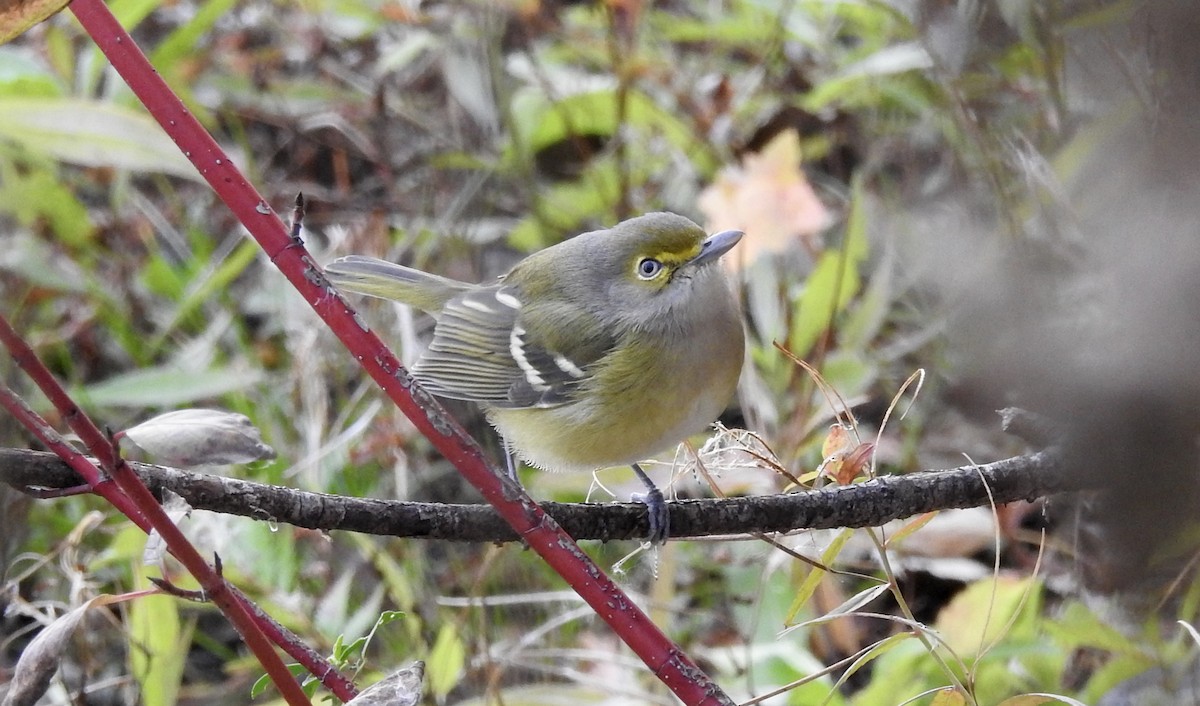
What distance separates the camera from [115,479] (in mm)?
1000

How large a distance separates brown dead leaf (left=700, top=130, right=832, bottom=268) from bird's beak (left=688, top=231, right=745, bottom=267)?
0.47m

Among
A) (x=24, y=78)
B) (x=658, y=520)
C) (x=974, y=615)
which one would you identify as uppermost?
(x=24, y=78)

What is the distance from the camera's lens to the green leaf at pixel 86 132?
304 cm

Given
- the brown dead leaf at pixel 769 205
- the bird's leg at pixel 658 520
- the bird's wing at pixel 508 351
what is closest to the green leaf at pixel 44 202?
the bird's wing at pixel 508 351

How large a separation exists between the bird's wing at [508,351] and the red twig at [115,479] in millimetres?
1323

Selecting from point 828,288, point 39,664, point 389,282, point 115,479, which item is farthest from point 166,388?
point 115,479

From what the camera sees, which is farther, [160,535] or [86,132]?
[86,132]

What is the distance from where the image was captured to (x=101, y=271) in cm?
407

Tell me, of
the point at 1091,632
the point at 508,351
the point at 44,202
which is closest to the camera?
the point at 1091,632

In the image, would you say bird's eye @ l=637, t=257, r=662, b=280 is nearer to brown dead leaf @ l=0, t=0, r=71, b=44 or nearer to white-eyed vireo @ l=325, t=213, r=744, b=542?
white-eyed vireo @ l=325, t=213, r=744, b=542

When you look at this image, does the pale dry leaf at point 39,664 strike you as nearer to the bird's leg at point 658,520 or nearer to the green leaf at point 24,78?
the bird's leg at point 658,520

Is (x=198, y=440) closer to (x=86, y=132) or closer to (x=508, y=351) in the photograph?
(x=508, y=351)

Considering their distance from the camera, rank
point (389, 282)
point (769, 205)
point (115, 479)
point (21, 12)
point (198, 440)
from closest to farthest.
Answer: point (21, 12), point (115, 479), point (198, 440), point (389, 282), point (769, 205)

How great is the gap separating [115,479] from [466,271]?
2.97 metres
